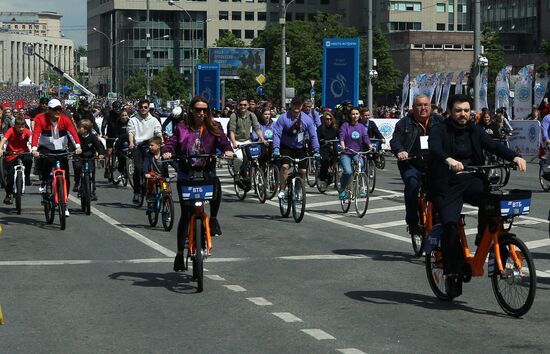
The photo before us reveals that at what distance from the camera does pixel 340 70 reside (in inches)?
1523

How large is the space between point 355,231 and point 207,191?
5.98 metres

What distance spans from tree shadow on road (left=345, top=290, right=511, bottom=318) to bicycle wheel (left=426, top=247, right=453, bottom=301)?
8 cm

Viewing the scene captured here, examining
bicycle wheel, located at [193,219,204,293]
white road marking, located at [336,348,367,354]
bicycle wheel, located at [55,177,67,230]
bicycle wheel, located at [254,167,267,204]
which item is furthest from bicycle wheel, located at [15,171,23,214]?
white road marking, located at [336,348,367,354]

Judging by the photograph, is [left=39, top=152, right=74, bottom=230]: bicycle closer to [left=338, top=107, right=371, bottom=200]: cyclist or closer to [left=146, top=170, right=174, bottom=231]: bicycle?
[left=146, top=170, right=174, bottom=231]: bicycle

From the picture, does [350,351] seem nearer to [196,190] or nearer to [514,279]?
[514,279]

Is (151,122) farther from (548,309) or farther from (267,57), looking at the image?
(267,57)

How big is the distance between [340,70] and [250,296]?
2830 centimetres

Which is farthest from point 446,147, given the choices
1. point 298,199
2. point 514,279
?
point 298,199

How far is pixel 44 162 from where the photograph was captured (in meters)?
18.0

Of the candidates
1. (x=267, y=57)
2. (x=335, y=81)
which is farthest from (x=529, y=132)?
(x=267, y=57)

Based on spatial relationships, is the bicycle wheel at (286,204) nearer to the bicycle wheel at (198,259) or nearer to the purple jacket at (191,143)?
the purple jacket at (191,143)

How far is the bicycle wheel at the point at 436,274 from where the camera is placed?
10.2 m

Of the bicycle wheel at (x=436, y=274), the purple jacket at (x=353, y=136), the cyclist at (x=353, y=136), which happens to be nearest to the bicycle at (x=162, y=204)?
the cyclist at (x=353, y=136)

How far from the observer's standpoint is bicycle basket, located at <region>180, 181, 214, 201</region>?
11.4m
